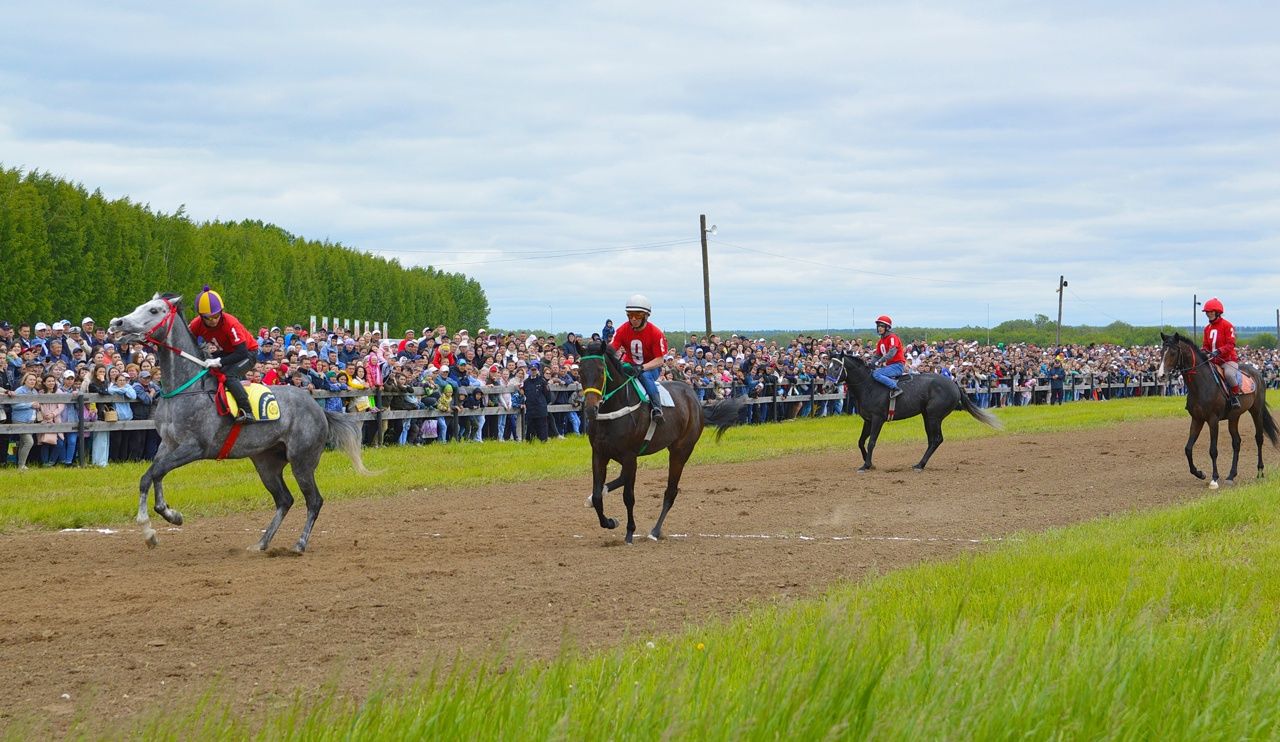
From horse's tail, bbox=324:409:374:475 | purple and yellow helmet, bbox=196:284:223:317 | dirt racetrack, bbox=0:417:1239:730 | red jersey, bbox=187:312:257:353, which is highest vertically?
purple and yellow helmet, bbox=196:284:223:317

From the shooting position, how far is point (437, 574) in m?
10.3

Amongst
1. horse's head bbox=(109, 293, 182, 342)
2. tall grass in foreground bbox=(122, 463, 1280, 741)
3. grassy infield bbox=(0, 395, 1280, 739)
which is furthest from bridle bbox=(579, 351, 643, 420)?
tall grass in foreground bbox=(122, 463, 1280, 741)

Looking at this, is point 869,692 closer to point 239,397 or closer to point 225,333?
point 239,397

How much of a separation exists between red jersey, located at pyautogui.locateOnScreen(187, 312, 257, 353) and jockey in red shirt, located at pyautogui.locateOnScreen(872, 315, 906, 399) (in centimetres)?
1220

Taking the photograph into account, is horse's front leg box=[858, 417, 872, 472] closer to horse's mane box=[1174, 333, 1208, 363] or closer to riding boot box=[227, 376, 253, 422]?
horse's mane box=[1174, 333, 1208, 363]

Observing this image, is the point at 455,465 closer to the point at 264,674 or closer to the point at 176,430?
the point at 176,430

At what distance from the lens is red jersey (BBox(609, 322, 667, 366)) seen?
1288 centimetres

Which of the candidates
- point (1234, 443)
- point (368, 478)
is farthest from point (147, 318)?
point (1234, 443)

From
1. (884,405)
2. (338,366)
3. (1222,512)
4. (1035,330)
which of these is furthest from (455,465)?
(1035,330)

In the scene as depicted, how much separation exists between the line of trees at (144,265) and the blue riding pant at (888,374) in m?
29.6

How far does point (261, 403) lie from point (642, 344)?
3.76 m

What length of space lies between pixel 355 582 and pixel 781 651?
600 centimetres

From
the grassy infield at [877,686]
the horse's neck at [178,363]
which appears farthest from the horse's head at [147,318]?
the grassy infield at [877,686]

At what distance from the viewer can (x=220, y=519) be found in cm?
1438
